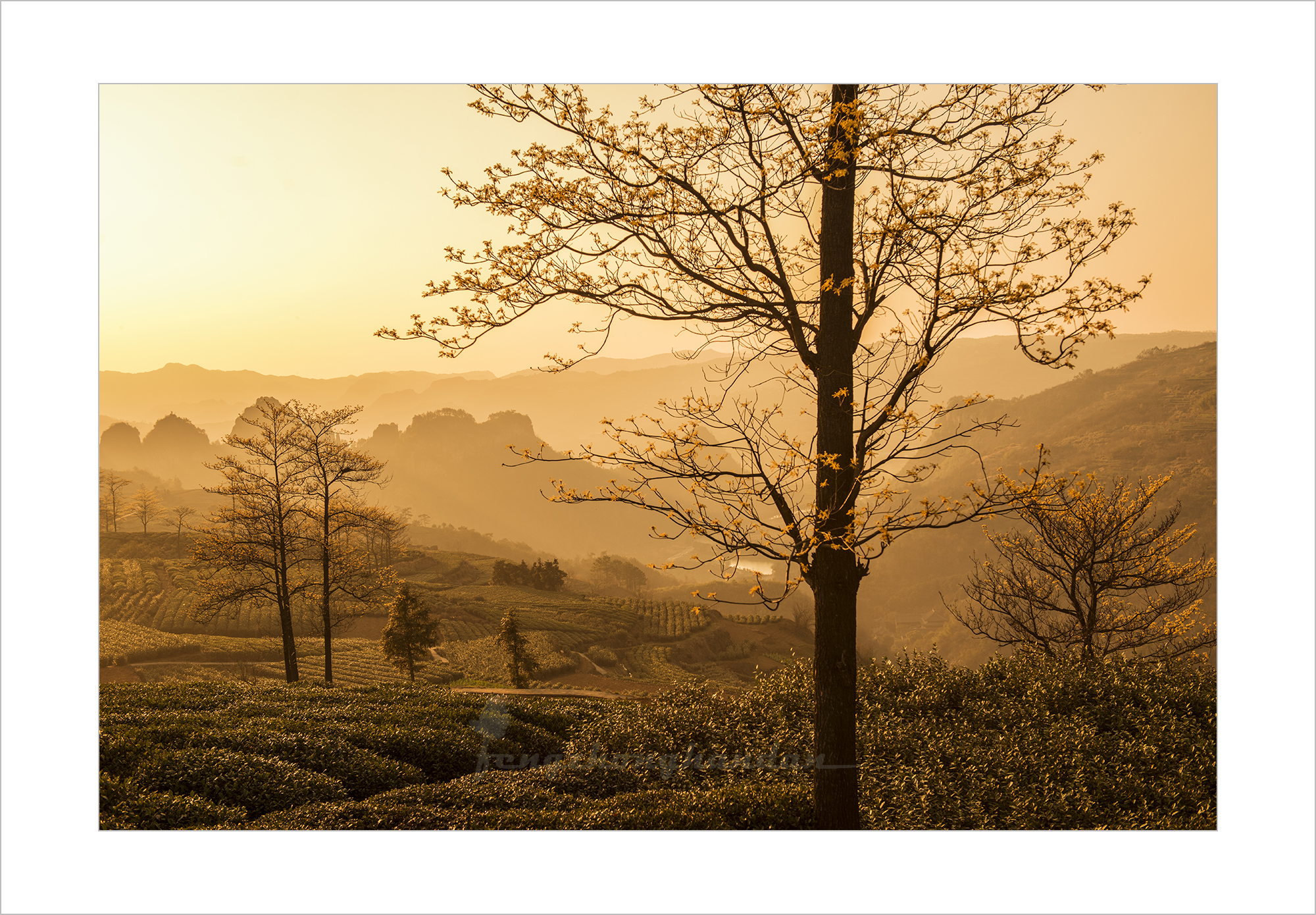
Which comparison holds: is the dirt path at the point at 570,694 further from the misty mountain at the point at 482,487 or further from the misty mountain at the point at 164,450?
the misty mountain at the point at 164,450

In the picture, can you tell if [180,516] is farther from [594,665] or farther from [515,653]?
[594,665]

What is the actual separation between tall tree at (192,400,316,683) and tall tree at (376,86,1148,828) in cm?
383

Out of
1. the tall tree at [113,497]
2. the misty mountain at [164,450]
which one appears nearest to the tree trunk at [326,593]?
the misty mountain at [164,450]

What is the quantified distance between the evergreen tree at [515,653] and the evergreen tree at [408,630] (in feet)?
3.56

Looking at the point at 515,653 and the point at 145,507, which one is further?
the point at 145,507

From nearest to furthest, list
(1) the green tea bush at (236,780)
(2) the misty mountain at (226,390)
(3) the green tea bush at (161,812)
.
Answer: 1. (3) the green tea bush at (161,812)
2. (1) the green tea bush at (236,780)
3. (2) the misty mountain at (226,390)

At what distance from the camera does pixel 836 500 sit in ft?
13.6

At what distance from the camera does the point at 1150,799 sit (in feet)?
15.6

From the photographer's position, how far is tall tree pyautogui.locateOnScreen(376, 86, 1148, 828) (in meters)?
4.09

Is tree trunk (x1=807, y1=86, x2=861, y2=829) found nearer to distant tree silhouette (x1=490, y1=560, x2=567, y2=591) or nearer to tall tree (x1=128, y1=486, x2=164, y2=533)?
distant tree silhouette (x1=490, y1=560, x2=567, y2=591)

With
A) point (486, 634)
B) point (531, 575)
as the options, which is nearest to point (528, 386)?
point (531, 575)

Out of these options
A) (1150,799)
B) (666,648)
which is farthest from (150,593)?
(1150,799)

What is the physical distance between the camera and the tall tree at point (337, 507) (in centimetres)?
712

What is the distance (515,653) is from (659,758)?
2132 mm
